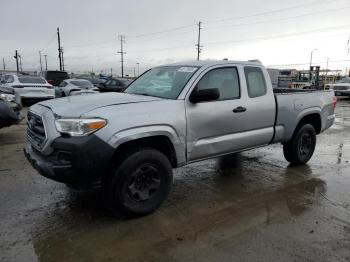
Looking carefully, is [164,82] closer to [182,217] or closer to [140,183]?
[140,183]

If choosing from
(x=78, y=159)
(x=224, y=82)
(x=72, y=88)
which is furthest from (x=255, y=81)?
(x=72, y=88)

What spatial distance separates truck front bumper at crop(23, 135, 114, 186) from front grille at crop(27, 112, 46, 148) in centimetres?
31

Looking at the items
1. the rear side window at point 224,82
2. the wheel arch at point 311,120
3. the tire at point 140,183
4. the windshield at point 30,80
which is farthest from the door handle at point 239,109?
the windshield at point 30,80

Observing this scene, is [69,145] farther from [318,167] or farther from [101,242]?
[318,167]

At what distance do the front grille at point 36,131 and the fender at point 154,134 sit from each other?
84 cm

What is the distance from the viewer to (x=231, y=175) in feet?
19.2

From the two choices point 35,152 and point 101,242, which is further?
point 35,152

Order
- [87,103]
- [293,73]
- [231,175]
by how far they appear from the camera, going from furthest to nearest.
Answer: [293,73], [231,175], [87,103]

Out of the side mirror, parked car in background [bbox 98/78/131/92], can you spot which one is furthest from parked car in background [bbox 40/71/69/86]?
the side mirror

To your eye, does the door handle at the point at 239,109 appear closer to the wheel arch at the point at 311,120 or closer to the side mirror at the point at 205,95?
the side mirror at the point at 205,95

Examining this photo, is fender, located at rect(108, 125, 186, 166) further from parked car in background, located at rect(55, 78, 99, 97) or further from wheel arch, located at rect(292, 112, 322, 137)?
parked car in background, located at rect(55, 78, 99, 97)

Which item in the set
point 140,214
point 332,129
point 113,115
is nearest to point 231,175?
point 140,214

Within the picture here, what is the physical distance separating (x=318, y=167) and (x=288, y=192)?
1.72 m

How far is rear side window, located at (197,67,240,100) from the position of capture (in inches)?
188
